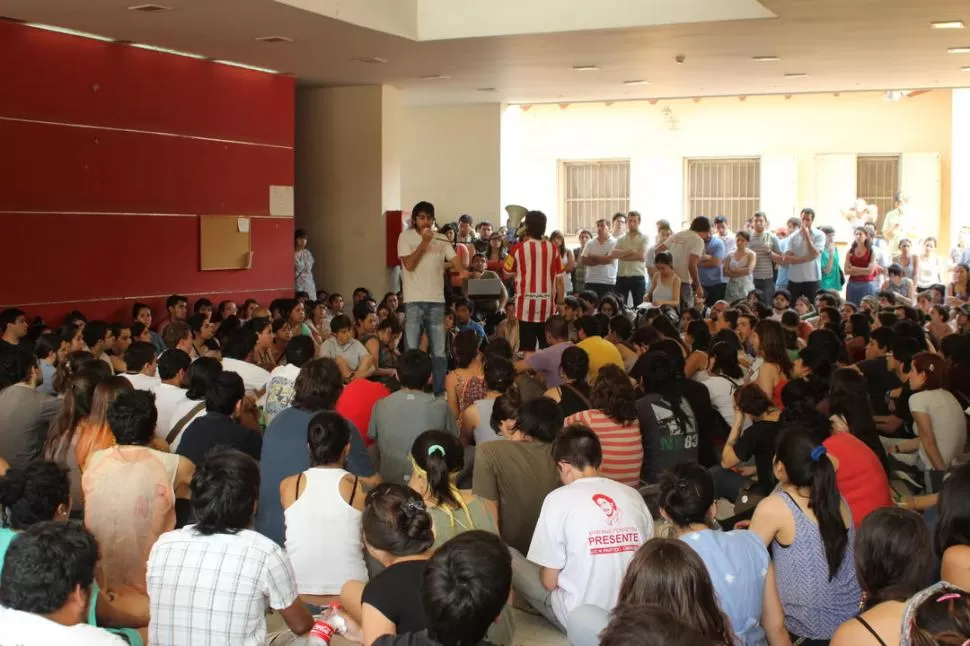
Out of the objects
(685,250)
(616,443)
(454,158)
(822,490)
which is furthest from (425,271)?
(454,158)

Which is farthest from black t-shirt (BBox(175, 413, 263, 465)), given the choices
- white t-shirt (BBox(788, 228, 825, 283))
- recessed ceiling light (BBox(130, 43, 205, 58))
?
white t-shirt (BBox(788, 228, 825, 283))

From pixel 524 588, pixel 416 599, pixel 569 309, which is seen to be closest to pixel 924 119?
pixel 569 309

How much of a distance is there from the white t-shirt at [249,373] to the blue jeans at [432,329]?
117 inches

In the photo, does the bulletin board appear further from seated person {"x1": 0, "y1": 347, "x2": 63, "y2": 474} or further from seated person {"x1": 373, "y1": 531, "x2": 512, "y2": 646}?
seated person {"x1": 373, "y1": 531, "x2": 512, "y2": 646}

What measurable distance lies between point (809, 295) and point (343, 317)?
7.94m

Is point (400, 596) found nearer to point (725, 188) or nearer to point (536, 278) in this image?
point (536, 278)

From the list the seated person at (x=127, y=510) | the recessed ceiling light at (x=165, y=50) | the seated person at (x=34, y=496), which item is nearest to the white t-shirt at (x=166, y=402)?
the seated person at (x=127, y=510)

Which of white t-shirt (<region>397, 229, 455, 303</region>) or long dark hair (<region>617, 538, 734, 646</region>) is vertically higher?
white t-shirt (<region>397, 229, 455, 303</region>)

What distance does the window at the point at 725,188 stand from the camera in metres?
21.6

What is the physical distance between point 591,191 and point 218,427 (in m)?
18.0

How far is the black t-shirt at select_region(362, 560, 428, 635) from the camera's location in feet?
10.2

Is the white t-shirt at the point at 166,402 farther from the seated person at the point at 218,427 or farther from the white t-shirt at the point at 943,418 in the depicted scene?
the white t-shirt at the point at 943,418

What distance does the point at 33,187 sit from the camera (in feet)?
32.2

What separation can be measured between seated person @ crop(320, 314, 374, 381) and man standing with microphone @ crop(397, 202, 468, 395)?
1.32m
